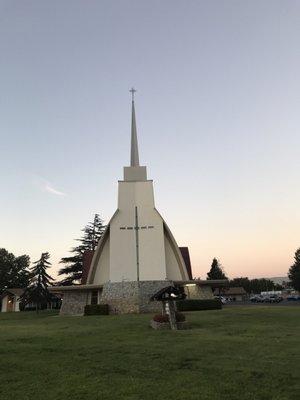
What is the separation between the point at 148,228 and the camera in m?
42.2

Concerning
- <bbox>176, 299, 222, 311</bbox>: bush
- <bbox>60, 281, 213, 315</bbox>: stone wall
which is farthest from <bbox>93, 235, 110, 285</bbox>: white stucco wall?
<bbox>176, 299, 222, 311</bbox>: bush

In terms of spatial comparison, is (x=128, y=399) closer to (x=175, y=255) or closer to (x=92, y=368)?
(x=92, y=368)

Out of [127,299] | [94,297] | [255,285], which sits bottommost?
[127,299]

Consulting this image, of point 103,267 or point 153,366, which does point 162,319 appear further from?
point 103,267

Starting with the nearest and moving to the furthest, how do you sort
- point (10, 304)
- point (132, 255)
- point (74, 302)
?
point (74, 302) < point (132, 255) < point (10, 304)

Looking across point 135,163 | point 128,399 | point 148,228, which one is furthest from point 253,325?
point 135,163

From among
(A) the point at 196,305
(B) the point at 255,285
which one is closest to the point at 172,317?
(A) the point at 196,305

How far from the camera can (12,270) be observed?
92.6m

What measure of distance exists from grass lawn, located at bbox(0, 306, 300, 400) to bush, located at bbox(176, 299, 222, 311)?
17042 millimetres

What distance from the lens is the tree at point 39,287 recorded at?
52719mm

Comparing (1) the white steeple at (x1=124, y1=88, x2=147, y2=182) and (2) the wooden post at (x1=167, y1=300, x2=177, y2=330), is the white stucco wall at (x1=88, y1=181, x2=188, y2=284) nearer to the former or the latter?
(1) the white steeple at (x1=124, y1=88, x2=147, y2=182)

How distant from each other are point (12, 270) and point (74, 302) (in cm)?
5750

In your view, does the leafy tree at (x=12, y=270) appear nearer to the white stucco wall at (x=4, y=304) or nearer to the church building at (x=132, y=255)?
the white stucco wall at (x=4, y=304)

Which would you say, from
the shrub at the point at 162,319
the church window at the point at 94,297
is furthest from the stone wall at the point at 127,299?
the shrub at the point at 162,319
